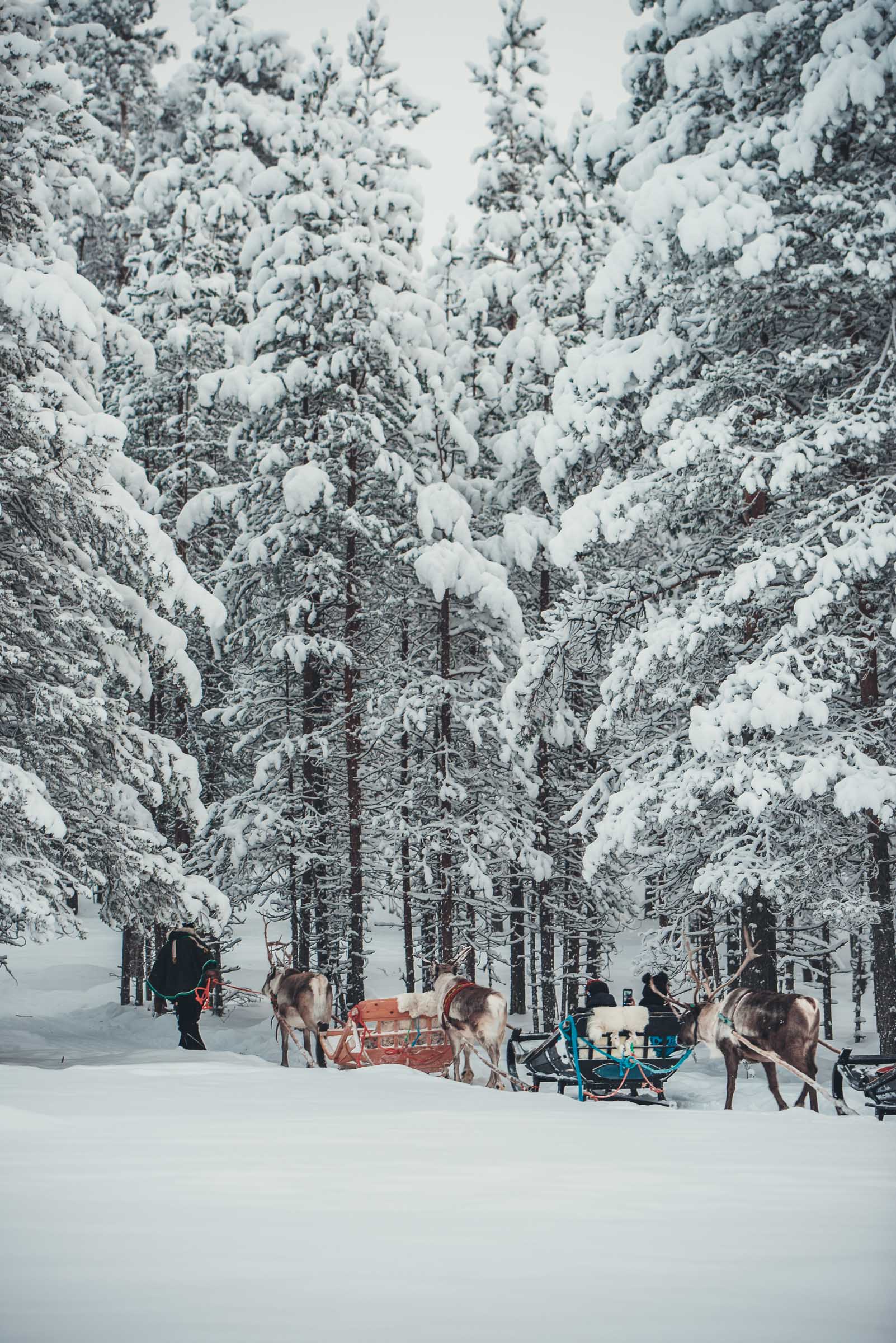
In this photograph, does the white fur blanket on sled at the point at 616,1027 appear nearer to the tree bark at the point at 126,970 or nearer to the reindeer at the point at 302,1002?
the reindeer at the point at 302,1002

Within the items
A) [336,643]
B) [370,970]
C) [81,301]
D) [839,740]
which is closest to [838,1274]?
[839,740]

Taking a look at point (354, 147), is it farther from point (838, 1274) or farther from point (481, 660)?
point (838, 1274)

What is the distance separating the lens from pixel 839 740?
34.2ft

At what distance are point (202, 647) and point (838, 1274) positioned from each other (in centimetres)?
1956

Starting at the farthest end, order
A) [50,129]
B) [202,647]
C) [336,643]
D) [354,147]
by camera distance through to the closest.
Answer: [202,647]
[354,147]
[336,643]
[50,129]

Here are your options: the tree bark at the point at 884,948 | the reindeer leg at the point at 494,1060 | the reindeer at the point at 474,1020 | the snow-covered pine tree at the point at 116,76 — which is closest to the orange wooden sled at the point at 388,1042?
the reindeer at the point at 474,1020

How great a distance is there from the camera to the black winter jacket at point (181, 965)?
13.8 metres

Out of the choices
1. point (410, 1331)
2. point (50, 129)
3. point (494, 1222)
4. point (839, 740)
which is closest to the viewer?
point (410, 1331)

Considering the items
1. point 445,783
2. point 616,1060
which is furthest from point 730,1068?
point 445,783

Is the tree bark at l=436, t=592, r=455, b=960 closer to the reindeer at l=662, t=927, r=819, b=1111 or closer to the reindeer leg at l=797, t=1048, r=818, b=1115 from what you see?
the reindeer at l=662, t=927, r=819, b=1111

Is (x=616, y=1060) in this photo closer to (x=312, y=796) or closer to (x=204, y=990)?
(x=204, y=990)

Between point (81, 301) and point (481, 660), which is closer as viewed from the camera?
point (81, 301)

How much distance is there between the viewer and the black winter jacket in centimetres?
1381

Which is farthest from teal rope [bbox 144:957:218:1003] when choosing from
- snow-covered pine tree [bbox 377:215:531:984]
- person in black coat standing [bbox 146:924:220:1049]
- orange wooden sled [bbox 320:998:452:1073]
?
snow-covered pine tree [bbox 377:215:531:984]
